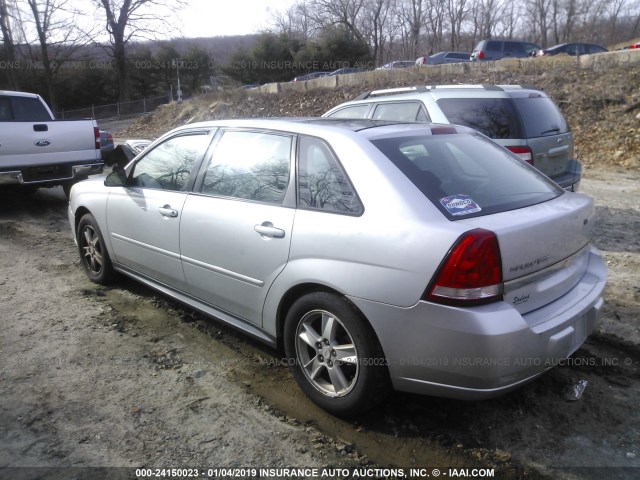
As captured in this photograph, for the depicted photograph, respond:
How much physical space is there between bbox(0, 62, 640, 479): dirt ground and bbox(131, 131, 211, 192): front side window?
109 cm

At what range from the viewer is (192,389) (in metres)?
3.25

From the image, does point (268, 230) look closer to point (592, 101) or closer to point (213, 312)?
point (213, 312)

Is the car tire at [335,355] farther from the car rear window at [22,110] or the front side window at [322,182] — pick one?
the car rear window at [22,110]

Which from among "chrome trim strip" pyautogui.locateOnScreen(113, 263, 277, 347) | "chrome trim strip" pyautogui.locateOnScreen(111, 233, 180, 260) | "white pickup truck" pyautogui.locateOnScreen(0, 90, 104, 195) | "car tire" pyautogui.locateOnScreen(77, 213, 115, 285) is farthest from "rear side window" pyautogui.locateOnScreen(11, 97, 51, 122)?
"chrome trim strip" pyautogui.locateOnScreen(113, 263, 277, 347)

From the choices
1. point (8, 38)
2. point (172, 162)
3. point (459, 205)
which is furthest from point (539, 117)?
point (8, 38)

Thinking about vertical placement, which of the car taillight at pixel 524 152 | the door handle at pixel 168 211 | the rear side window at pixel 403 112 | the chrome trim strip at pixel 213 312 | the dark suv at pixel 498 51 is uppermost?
the dark suv at pixel 498 51

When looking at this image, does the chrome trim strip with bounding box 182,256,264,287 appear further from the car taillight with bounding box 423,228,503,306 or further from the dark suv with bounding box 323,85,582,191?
the dark suv with bounding box 323,85,582,191

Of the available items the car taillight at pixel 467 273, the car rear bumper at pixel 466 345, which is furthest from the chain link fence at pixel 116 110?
the car taillight at pixel 467 273

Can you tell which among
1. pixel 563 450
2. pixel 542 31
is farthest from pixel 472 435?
pixel 542 31

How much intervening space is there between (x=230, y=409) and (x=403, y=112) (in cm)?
478

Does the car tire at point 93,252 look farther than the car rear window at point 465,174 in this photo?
Yes

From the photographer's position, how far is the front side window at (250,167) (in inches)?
130

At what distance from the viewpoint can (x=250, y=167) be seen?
3.52 metres

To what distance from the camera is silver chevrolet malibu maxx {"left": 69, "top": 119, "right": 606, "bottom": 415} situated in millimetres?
2473
